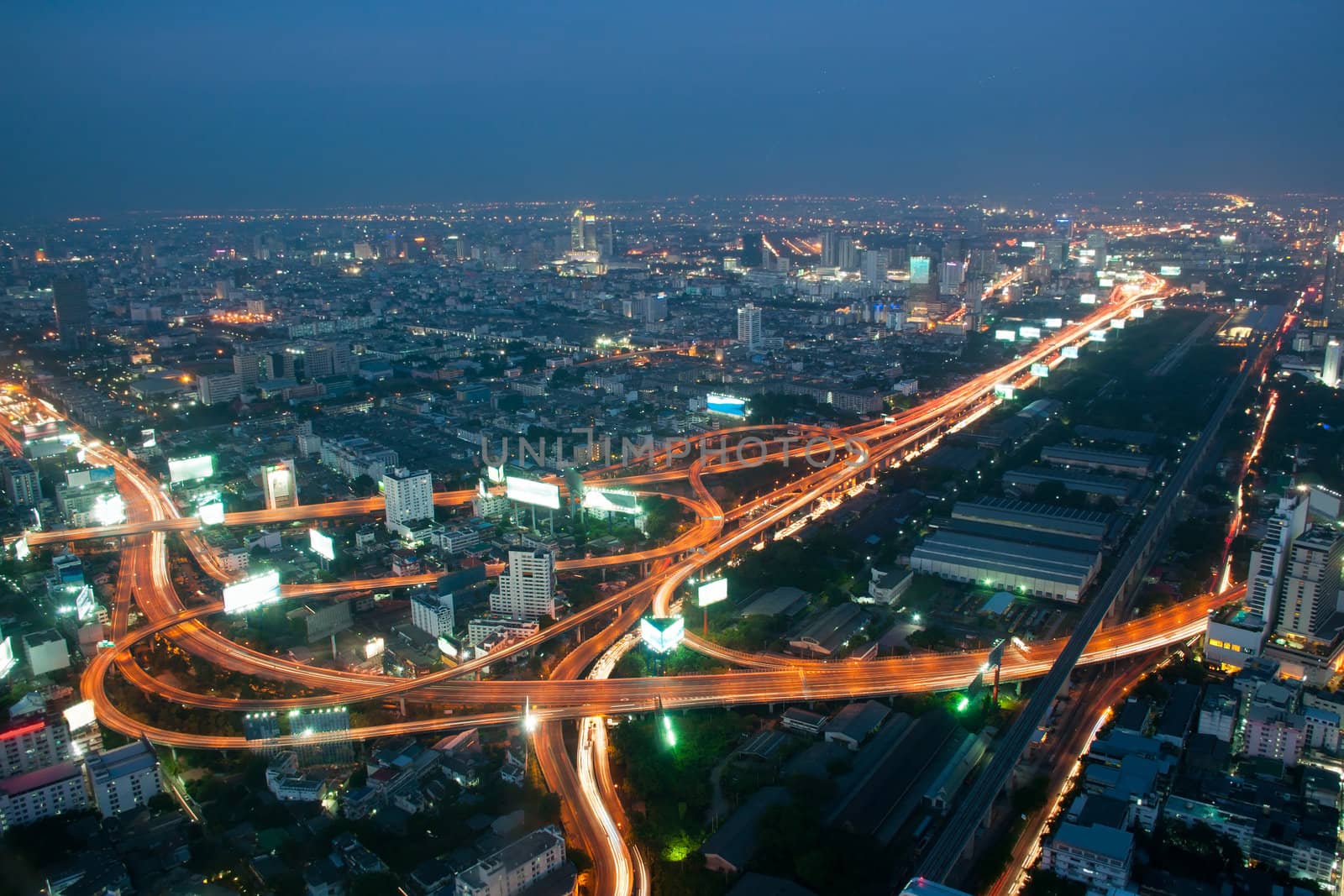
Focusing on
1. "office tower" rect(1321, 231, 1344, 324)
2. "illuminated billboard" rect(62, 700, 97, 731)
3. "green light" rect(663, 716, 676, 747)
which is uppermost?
"office tower" rect(1321, 231, 1344, 324)

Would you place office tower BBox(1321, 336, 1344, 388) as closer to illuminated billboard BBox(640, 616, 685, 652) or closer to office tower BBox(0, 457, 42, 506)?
illuminated billboard BBox(640, 616, 685, 652)

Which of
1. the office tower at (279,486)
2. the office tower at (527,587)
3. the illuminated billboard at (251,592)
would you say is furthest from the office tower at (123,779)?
the office tower at (279,486)

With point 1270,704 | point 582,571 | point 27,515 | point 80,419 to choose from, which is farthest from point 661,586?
point 80,419

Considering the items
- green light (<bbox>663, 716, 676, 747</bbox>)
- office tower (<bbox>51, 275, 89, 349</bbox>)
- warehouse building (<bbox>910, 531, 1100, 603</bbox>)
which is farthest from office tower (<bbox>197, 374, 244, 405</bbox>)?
green light (<bbox>663, 716, 676, 747</bbox>)

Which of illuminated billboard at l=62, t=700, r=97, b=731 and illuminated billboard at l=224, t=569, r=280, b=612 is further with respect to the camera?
illuminated billboard at l=224, t=569, r=280, b=612

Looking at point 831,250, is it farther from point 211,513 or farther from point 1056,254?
point 211,513

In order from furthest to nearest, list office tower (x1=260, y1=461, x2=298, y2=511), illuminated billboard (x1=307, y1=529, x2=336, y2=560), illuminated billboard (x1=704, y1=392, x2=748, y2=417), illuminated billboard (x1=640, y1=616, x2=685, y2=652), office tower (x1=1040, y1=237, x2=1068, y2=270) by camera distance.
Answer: office tower (x1=1040, y1=237, x2=1068, y2=270) → illuminated billboard (x1=704, y1=392, x2=748, y2=417) → office tower (x1=260, y1=461, x2=298, y2=511) → illuminated billboard (x1=307, y1=529, x2=336, y2=560) → illuminated billboard (x1=640, y1=616, x2=685, y2=652)
